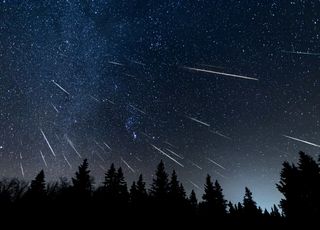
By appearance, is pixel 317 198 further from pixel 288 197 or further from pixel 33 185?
pixel 33 185

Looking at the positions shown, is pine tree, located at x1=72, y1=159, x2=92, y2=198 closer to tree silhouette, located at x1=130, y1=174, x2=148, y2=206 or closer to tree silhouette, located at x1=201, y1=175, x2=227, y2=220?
tree silhouette, located at x1=130, y1=174, x2=148, y2=206

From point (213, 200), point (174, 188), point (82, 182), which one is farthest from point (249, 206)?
point (82, 182)

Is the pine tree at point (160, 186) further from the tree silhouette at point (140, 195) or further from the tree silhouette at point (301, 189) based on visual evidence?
the tree silhouette at point (301, 189)

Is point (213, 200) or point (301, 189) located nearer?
point (301, 189)

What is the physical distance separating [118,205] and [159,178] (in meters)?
6.11

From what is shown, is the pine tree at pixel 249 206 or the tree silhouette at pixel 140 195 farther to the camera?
the pine tree at pixel 249 206

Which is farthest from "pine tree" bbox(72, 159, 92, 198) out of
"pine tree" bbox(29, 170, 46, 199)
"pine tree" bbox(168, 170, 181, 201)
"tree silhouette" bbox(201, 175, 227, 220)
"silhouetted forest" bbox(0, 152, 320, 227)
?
"tree silhouette" bbox(201, 175, 227, 220)

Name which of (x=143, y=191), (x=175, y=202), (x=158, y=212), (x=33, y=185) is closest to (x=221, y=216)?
(x=175, y=202)

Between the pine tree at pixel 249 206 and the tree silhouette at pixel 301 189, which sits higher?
the pine tree at pixel 249 206

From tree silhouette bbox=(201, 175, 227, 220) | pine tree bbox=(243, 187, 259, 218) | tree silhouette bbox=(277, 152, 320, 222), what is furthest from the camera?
pine tree bbox=(243, 187, 259, 218)

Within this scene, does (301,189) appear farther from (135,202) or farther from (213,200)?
(135,202)

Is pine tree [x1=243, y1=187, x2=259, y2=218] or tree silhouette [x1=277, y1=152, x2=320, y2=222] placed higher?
pine tree [x1=243, y1=187, x2=259, y2=218]

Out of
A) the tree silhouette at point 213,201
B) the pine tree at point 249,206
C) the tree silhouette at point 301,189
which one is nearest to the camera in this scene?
the tree silhouette at point 301,189

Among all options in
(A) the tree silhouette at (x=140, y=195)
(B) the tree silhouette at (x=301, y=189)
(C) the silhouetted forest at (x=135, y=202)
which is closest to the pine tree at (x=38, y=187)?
(C) the silhouetted forest at (x=135, y=202)
